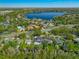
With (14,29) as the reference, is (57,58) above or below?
above

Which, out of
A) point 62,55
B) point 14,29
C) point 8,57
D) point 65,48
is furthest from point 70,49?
point 14,29

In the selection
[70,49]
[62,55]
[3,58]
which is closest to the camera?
[3,58]

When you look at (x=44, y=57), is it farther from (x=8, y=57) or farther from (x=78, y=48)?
(x=78, y=48)

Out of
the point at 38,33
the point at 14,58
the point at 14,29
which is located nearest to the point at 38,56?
the point at 14,58

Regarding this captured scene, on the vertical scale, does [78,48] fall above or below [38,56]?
below

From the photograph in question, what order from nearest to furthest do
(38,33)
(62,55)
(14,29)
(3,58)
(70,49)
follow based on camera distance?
(3,58), (62,55), (70,49), (38,33), (14,29)

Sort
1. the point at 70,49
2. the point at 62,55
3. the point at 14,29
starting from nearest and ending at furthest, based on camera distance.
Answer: the point at 62,55
the point at 70,49
the point at 14,29

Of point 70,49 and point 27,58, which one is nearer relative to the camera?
point 27,58

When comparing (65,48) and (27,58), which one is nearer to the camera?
(27,58)

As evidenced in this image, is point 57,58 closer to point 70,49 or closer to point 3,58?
point 3,58
